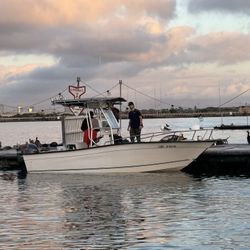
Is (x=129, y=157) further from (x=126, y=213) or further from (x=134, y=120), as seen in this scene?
(x=126, y=213)

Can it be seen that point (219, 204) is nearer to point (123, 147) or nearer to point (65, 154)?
point (123, 147)

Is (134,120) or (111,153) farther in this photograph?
(134,120)

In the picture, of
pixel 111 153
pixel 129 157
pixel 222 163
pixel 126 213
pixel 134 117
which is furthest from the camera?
pixel 222 163

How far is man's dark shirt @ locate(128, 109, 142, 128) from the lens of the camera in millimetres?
26459

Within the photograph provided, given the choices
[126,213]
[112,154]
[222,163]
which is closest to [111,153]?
[112,154]

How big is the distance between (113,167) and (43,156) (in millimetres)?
3314

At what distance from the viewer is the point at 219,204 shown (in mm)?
16859

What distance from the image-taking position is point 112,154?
24781mm

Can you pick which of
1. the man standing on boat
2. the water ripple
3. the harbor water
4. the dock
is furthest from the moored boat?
the dock

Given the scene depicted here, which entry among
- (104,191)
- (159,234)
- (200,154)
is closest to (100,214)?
(159,234)

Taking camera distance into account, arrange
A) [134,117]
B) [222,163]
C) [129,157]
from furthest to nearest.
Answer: [222,163] → [134,117] → [129,157]

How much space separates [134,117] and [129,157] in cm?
233

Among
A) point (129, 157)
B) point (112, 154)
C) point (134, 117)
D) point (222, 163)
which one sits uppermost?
point (134, 117)

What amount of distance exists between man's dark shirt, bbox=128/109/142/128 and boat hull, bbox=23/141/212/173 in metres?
2.13
